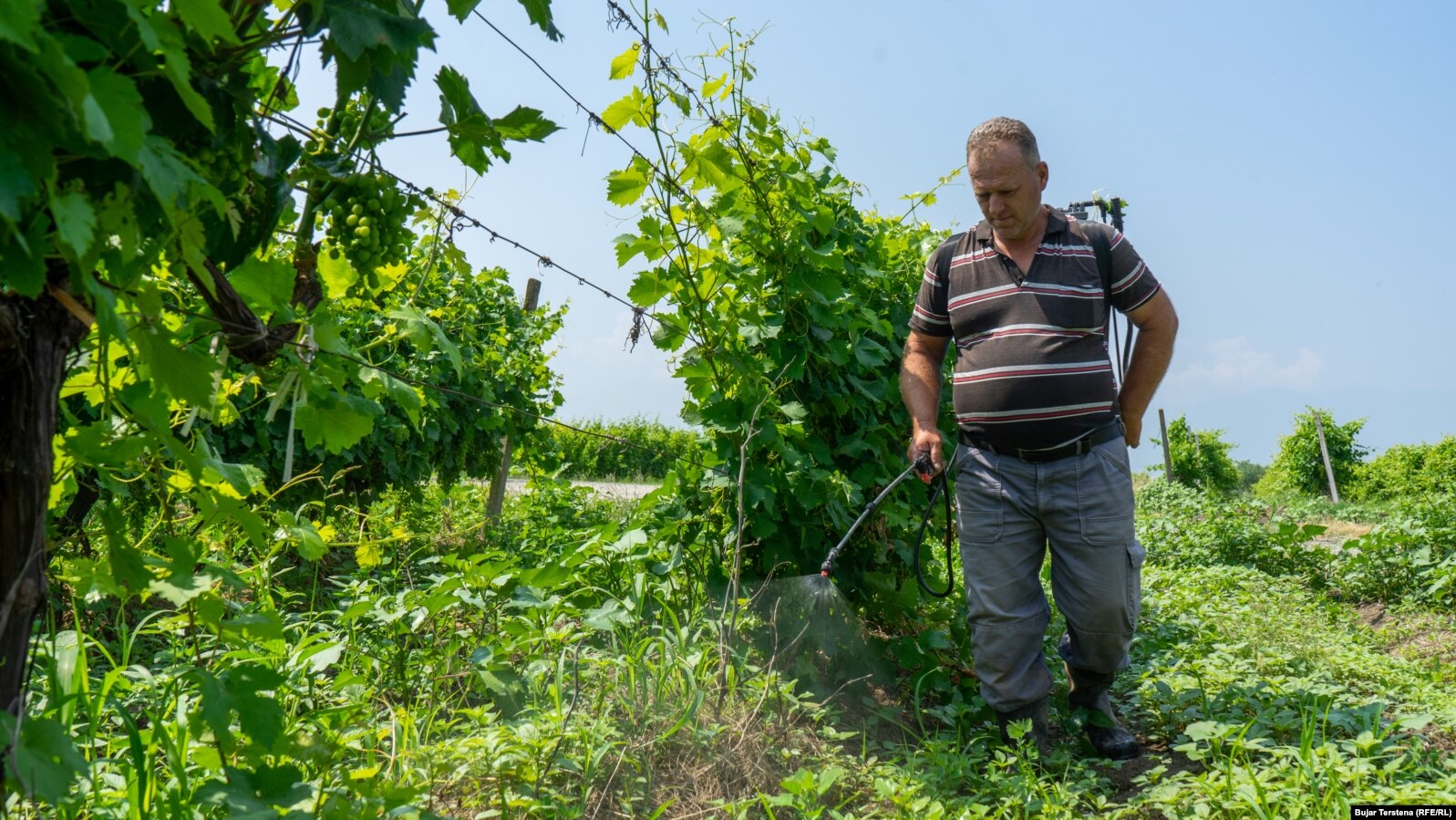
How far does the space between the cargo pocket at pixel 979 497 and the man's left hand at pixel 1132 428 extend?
53 cm

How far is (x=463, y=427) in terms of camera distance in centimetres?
790

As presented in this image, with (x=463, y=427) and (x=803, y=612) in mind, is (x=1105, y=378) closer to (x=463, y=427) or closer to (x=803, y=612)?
(x=803, y=612)

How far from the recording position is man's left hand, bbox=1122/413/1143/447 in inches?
144

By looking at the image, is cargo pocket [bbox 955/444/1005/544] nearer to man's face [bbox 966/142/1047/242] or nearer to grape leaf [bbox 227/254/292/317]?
man's face [bbox 966/142/1047/242]

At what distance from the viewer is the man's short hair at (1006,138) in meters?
3.29

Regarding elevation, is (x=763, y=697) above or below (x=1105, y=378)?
below

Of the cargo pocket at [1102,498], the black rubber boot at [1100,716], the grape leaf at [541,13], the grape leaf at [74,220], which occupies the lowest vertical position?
the black rubber boot at [1100,716]

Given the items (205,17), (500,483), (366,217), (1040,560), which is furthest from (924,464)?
(500,483)

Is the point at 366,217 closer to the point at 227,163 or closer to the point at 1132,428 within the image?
the point at 227,163

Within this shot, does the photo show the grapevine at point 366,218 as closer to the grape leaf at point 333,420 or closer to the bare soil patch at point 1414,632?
the grape leaf at point 333,420

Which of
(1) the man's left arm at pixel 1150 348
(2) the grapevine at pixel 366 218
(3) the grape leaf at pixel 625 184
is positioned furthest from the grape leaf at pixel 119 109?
(1) the man's left arm at pixel 1150 348

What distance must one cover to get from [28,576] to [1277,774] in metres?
3.03

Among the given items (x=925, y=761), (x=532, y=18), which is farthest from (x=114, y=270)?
(x=925, y=761)

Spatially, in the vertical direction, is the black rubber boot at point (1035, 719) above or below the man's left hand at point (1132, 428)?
below
